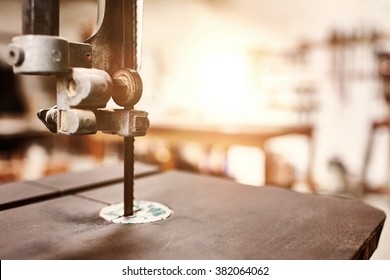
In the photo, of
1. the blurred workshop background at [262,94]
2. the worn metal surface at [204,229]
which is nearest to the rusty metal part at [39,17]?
the worn metal surface at [204,229]

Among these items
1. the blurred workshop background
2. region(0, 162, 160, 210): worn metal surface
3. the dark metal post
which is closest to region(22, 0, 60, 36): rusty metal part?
the dark metal post

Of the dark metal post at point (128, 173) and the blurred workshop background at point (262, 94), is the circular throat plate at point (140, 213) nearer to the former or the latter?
the dark metal post at point (128, 173)

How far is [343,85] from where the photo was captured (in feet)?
15.9

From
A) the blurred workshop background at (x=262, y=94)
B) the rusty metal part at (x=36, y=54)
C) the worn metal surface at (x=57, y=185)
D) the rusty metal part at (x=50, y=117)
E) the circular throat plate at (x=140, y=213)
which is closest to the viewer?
the rusty metal part at (x=36, y=54)

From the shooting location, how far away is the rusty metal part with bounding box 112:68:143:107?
2.62ft

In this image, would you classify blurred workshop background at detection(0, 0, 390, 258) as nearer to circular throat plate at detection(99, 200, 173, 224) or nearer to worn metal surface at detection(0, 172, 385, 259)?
worn metal surface at detection(0, 172, 385, 259)

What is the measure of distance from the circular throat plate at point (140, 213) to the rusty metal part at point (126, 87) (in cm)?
27

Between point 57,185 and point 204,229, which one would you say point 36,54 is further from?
point 57,185

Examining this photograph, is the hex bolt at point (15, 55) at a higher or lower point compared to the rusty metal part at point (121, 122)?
higher

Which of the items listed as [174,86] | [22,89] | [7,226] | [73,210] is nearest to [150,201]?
[73,210]

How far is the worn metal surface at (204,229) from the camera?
0.69 m

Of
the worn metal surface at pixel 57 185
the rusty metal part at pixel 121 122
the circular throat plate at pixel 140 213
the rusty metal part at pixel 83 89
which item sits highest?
the rusty metal part at pixel 83 89

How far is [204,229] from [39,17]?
0.54m
